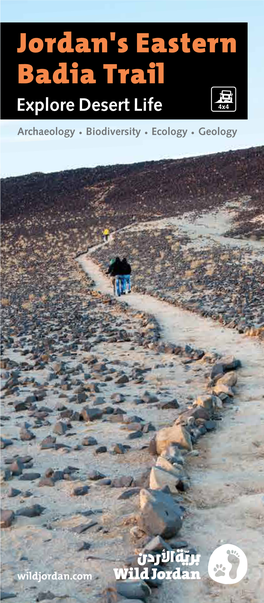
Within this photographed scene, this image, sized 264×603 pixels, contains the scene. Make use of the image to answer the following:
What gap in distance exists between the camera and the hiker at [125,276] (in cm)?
2261

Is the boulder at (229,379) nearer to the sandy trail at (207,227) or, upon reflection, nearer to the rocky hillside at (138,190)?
the sandy trail at (207,227)

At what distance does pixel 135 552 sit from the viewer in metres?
5.21

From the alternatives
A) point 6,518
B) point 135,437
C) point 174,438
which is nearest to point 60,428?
point 135,437

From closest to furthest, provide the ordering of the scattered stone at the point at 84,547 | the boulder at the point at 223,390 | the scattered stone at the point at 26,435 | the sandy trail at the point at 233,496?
the sandy trail at the point at 233,496 < the scattered stone at the point at 84,547 < the scattered stone at the point at 26,435 < the boulder at the point at 223,390

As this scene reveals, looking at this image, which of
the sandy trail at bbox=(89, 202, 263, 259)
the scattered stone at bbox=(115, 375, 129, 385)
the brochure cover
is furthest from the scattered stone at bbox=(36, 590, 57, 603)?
the sandy trail at bbox=(89, 202, 263, 259)

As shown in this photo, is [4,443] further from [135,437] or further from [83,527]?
[83,527]

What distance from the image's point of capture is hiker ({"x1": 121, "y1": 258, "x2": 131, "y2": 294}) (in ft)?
74.2

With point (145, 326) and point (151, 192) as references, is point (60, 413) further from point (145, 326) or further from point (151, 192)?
point (151, 192)

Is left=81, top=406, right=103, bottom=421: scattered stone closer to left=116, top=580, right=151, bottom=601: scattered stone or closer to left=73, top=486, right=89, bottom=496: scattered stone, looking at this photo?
left=73, top=486, right=89, bottom=496: scattered stone

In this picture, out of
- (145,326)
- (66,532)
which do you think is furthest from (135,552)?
(145,326)

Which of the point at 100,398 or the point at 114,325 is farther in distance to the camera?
the point at 114,325

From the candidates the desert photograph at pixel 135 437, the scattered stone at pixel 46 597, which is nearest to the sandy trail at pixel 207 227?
the desert photograph at pixel 135 437

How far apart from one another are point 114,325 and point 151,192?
61875mm

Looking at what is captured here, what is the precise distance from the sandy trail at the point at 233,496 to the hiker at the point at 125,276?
1167 centimetres
